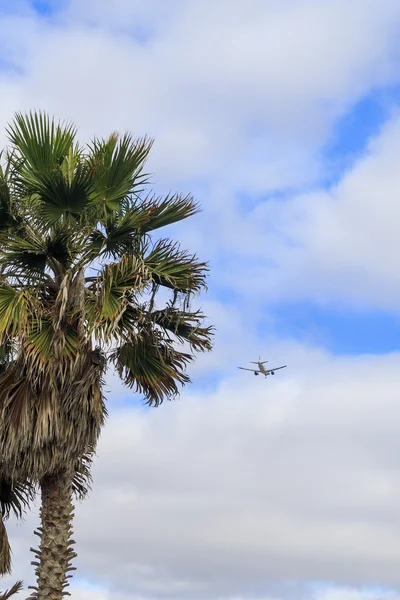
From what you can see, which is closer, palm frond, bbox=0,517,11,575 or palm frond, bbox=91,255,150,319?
palm frond, bbox=91,255,150,319

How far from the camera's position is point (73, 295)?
596 inches

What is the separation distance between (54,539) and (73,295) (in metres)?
3.64

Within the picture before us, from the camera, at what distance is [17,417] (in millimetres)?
14570

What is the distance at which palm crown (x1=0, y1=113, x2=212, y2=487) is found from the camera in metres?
14.7

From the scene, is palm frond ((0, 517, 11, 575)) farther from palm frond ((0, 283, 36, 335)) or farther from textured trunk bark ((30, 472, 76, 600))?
palm frond ((0, 283, 36, 335))

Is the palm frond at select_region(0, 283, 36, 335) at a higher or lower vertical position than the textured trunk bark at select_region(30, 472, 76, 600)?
higher

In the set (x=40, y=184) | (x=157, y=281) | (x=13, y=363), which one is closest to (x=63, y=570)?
(x=13, y=363)

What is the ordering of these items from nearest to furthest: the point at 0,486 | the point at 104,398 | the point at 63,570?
the point at 63,570 < the point at 104,398 < the point at 0,486

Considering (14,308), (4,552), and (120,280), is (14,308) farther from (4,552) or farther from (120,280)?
(4,552)

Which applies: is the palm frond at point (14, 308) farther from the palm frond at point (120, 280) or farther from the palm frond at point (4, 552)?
the palm frond at point (4, 552)

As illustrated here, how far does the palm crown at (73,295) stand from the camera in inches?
578

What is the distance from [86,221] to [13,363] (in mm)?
2489

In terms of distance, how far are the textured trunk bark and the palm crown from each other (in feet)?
1.16

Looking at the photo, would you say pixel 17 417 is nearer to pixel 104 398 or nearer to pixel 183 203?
pixel 104 398
